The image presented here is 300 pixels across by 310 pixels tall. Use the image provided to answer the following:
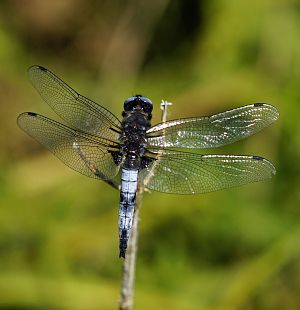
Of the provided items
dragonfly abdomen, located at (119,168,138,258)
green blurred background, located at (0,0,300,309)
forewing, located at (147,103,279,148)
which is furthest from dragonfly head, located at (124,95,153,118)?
green blurred background, located at (0,0,300,309)

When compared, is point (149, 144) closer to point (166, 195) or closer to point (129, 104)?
point (129, 104)

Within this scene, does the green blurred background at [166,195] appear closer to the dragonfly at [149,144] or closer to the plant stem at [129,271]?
the dragonfly at [149,144]

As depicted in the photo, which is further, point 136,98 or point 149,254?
point 149,254

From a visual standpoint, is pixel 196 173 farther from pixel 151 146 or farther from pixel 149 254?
pixel 149 254

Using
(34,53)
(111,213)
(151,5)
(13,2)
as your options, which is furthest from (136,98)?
(13,2)

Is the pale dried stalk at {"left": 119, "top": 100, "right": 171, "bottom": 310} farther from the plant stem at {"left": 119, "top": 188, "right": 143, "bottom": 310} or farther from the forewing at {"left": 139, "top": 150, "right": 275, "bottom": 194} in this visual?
the forewing at {"left": 139, "top": 150, "right": 275, "bottom": 194}

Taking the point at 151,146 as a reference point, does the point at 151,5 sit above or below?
above
